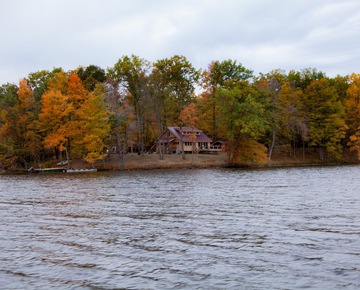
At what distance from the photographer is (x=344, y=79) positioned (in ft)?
311

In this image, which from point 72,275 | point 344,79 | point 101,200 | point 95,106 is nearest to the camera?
point 72,275

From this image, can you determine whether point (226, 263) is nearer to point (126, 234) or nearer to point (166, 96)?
point (126, 234)

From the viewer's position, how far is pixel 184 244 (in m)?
13.5

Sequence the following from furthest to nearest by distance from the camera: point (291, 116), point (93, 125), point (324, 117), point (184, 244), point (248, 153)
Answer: point (324, 117)
point (291, 116)
point (248, 153)
point (93, 125)
point (184, 244)

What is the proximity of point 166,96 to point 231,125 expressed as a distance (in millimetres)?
16691

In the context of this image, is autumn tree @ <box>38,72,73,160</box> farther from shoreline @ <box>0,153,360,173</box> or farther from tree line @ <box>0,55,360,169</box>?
shoreline @ <box>0,153,360,173</box>

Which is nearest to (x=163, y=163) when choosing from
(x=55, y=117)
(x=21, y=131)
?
(x=55, y=117)

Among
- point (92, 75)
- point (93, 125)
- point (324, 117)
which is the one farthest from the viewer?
point (324, 117)

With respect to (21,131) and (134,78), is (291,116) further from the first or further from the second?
(21,131)

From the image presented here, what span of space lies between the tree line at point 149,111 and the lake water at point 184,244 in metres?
43.3

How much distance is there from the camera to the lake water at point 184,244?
10.0 metres

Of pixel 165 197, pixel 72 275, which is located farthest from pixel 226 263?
pixel 165 197

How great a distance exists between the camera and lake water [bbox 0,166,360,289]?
1000 centimetres

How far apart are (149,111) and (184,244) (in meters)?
63.0
